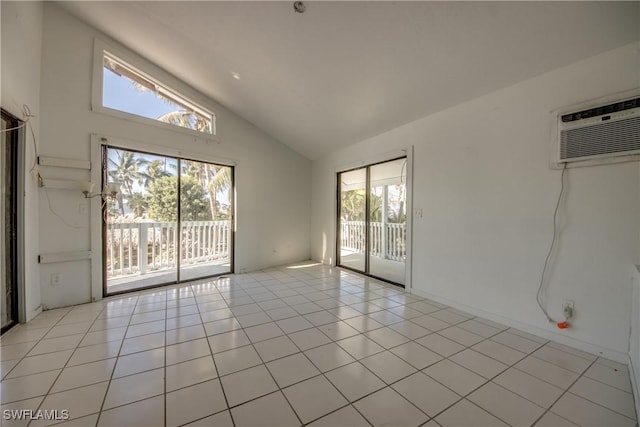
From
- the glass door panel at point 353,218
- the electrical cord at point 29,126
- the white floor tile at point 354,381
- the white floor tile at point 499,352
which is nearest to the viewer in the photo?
the white floor tile at point 354,381

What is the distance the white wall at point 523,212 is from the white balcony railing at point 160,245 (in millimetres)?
3675

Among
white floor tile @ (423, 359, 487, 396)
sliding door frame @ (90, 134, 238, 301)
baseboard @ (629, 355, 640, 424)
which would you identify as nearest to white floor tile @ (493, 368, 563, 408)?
white floor tile @ (423, 359, 487, 396)

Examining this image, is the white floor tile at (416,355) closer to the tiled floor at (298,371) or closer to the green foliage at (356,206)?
the tiled floor at (298,371)

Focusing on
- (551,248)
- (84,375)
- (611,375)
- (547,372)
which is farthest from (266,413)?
(551,248)

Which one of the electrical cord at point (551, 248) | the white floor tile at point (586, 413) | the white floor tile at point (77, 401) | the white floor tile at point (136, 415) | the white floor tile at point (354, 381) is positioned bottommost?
the white floor tile at point (586, 413)

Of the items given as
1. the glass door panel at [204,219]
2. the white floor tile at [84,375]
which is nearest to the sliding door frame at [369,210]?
the glass door panel at [204,219]

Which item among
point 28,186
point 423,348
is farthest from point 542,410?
point 28,186

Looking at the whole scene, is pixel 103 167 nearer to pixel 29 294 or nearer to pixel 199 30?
pixel 29 294

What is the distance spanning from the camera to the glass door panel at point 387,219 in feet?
16.8

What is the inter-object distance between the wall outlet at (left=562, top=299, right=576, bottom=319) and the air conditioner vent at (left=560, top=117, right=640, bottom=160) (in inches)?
49.6

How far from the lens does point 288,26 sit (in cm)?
245

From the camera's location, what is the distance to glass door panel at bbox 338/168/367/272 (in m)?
5.04

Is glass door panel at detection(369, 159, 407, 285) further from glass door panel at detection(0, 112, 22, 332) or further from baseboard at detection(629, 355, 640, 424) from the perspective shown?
glass door panel at detection(0, 112, 22, 332)

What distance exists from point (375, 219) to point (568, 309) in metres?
3.90
